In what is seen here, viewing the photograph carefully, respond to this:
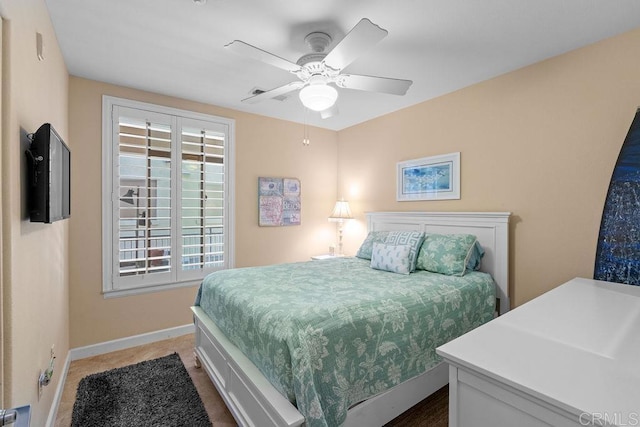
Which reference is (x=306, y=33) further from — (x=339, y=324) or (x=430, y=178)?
(x=430, y=178)

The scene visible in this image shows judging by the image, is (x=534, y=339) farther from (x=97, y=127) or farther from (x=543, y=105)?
(x=97, y=127)

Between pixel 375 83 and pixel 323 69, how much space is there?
0.38 m

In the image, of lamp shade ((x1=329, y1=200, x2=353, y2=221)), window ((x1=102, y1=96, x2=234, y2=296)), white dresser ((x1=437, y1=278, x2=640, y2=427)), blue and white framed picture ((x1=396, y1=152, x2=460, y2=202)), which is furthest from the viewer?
lamp shade ((x1=329, y1=200, x2=353, y2=221))

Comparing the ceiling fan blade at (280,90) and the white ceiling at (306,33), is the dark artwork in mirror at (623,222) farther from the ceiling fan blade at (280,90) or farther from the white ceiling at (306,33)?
the ceiling fan blade at (280,90)

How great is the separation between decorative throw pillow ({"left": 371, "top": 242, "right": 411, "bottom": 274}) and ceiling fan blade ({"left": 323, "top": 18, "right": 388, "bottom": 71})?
1.62 meters

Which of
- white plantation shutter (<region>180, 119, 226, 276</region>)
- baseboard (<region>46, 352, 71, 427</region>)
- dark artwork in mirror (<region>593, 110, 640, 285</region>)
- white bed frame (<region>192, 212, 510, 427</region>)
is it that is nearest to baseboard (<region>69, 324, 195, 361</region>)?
baseboard (<region>46, 352, 71, 427</region>)

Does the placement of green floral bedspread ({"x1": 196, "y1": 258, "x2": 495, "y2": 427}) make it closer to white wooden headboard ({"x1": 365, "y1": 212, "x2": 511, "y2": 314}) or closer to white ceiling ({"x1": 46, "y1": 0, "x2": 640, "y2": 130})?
white wooden headboard ({"x1": 365, "y1": 212, "x2": 511, "y2": 314})

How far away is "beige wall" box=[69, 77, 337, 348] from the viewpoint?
8.94 ft

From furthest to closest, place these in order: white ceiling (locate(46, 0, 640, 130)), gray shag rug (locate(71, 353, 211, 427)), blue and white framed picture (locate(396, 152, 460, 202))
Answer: blue and white framed picture (locate(396, 152, 460, 202))
gray shag rug (locate(71, 353, 211, 427))
white ceiling (locate(46, 0, 640, 130))

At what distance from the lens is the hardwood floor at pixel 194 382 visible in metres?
1.90

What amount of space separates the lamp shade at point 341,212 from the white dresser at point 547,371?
281cm

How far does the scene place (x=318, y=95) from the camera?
1919mm

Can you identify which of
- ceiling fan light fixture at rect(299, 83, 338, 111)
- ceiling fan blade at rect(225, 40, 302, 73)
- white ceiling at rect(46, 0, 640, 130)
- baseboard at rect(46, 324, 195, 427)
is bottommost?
baseboard at rect(46, 324, 195, 427)

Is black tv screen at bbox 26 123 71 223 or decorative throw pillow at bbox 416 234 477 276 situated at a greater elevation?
black tv screen at bbox 26 123 71 223
